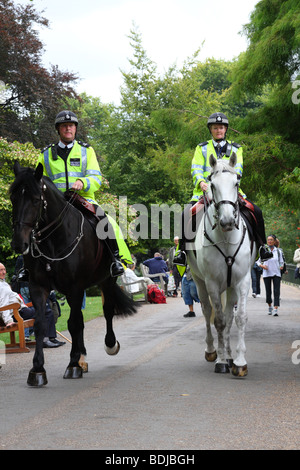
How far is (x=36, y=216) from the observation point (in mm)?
7980

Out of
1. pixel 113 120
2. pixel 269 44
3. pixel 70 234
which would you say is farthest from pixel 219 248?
pixel 113 120

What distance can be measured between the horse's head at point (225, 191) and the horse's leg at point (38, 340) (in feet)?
7.38

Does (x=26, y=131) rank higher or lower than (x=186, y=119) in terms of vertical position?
higher

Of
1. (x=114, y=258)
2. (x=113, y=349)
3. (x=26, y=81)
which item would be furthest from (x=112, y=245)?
(x=26, y=81)

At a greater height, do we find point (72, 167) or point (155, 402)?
point (72, 167)

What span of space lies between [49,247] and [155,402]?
7.94ft

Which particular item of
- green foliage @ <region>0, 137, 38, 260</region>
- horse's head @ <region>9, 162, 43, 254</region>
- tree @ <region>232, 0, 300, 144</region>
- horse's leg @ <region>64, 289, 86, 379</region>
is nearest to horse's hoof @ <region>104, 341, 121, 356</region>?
horse's leg @ <region>64, 289, 86, 379</region>

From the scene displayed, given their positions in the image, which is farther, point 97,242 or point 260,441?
point 97,242

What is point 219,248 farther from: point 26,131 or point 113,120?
point 113,120

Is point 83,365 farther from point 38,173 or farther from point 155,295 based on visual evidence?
point 155,295

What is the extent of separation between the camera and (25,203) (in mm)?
7887

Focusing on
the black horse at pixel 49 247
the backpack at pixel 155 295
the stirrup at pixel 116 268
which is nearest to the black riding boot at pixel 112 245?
the stirrup at pixel 116 268

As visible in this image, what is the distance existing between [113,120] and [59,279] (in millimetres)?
33735

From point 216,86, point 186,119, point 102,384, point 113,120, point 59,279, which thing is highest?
point 216,86
